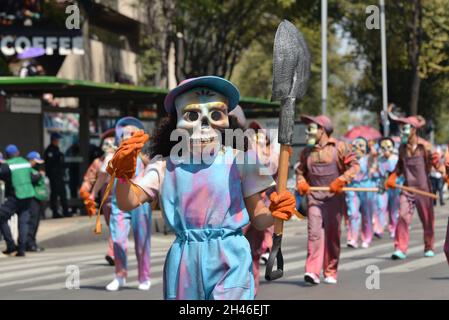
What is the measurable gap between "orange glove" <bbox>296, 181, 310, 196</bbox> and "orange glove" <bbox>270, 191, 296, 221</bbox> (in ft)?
22.5

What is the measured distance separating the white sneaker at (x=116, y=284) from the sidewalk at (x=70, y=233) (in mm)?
7417

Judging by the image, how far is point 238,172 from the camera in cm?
731

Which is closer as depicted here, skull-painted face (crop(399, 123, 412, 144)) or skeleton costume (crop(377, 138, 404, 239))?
skull-painted face (crop(399, 123, 412, 144))

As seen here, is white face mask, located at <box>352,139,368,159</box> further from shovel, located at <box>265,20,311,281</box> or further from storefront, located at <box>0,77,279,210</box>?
shovel, located at <box>265,20,311,281</box>

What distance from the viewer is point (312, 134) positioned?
13977 mm

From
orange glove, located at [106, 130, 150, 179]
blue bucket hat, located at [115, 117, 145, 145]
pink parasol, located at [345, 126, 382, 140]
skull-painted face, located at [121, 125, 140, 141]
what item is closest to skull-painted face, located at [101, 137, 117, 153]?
blue bucket hat, located at [115, 117, 145, 145]

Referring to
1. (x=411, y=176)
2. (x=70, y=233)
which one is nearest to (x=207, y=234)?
(x=411, y=176)

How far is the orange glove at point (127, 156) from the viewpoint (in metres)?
6.93

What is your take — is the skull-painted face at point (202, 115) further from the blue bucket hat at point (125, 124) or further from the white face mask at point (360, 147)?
the white face mask at point (360, 147)

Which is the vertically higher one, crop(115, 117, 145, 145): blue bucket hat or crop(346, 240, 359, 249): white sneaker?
crop(115, 117, 145, 145): blue bucket hat

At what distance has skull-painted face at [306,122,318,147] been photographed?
1392 centimetres

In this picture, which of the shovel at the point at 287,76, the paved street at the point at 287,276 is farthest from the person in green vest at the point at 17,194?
the shovel at the point at 287,76

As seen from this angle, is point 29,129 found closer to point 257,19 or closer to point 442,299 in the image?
point 257,19
